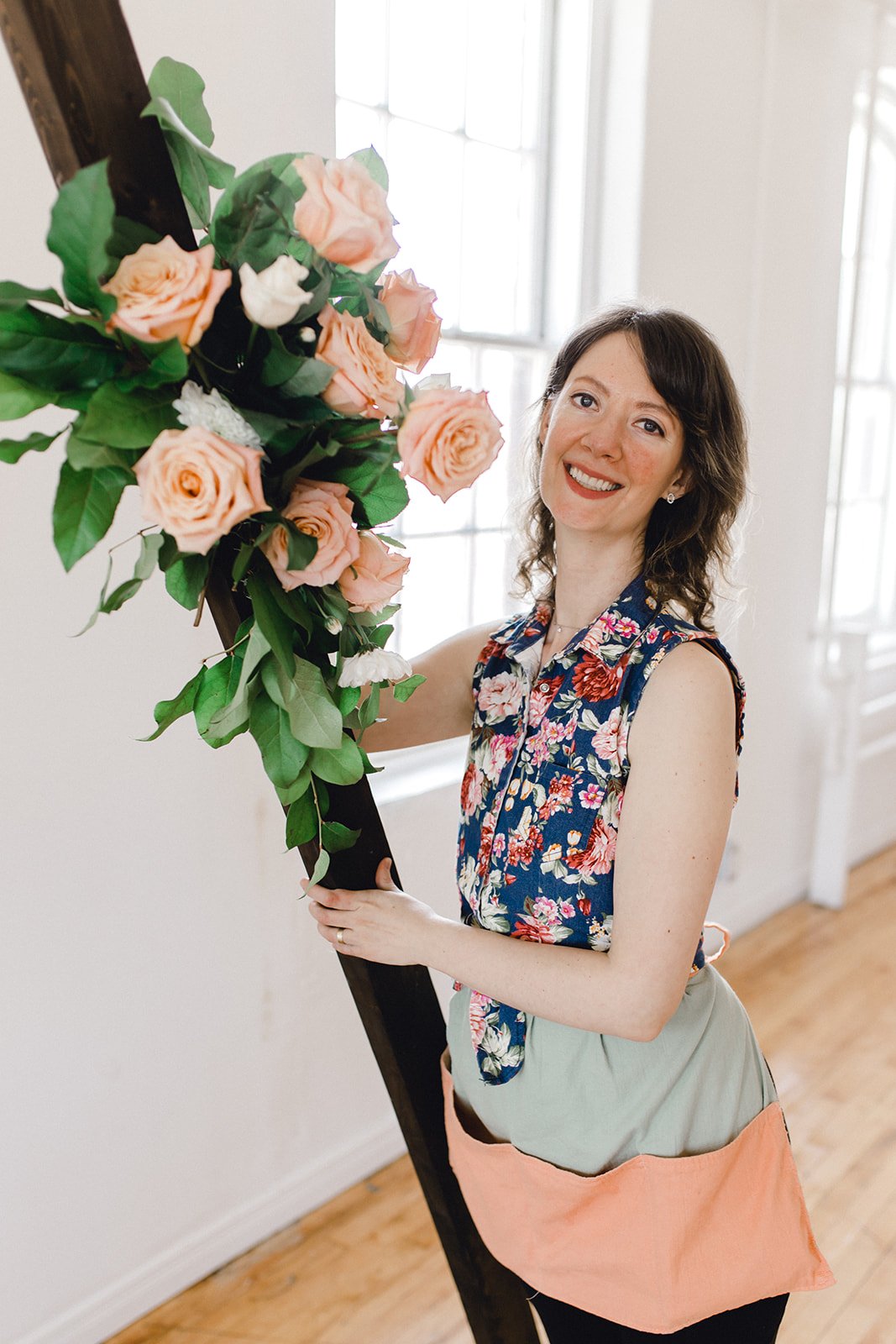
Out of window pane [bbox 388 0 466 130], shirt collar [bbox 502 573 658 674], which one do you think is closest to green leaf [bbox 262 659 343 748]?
shirt collar [bbox 502 573 658 674]

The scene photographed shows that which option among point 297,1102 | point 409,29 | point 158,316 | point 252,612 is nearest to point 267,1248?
point 297,1102

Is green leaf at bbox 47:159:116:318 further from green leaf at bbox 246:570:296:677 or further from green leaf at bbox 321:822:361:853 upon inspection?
green leaf at bbox 321:822:361:853

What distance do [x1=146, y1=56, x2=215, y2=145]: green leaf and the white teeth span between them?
24.1 inches

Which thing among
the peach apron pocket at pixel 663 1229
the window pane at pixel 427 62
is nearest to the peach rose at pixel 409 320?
the peach apron pocket at pixel 663 1229

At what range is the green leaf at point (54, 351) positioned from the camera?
0.79 meters

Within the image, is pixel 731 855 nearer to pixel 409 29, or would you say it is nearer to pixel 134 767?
pixel 134 767

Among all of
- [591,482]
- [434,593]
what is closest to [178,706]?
[591,482]

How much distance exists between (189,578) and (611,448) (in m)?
Result: 0.62

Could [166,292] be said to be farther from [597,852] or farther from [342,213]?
[597,852]

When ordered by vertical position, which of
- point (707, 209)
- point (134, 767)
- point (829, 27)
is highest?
point (829, 27)

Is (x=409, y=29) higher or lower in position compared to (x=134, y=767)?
higher

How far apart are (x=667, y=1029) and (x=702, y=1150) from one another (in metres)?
0.15

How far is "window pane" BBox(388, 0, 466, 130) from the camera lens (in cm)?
261

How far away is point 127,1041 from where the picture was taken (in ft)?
6.83
